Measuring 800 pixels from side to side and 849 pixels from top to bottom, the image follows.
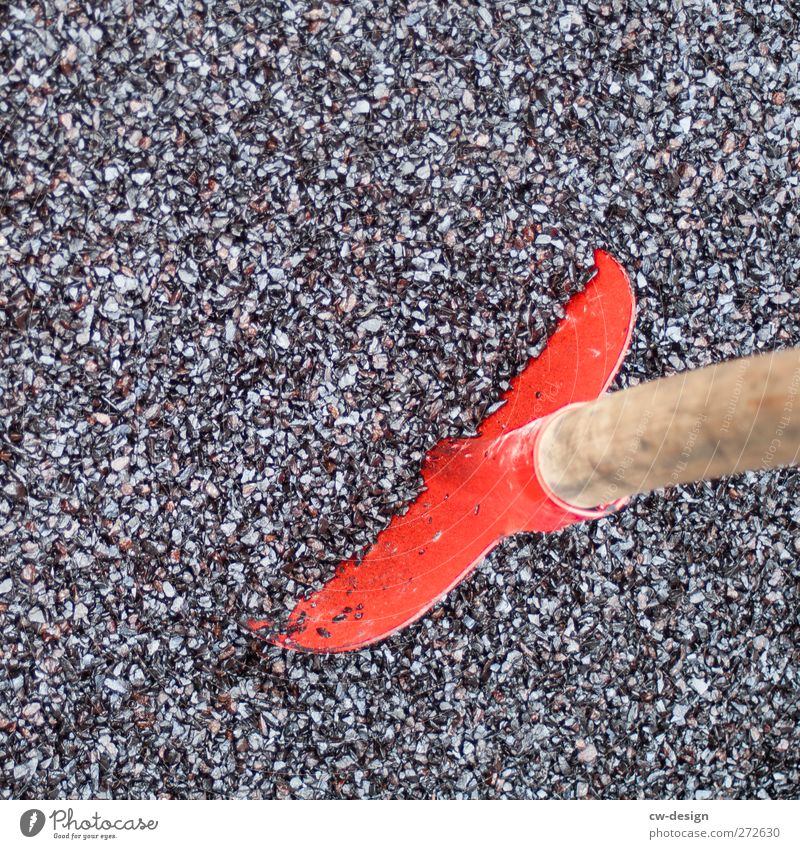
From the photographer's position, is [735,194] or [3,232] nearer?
[3,232]

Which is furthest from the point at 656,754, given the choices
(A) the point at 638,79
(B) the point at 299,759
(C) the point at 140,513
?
(A) the point at 638,79

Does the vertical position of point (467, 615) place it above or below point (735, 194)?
below

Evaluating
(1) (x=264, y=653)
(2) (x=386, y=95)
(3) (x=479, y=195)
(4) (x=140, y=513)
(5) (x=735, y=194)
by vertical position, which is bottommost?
(1) (x=264, y=653)

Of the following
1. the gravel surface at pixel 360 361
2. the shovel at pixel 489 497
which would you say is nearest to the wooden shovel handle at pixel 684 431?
the shovel at pixel 489 497

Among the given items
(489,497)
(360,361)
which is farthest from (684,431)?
(360,361)

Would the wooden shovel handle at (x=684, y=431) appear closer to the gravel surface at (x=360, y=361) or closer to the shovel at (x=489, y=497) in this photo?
the shovel at (x=489, y=497)
